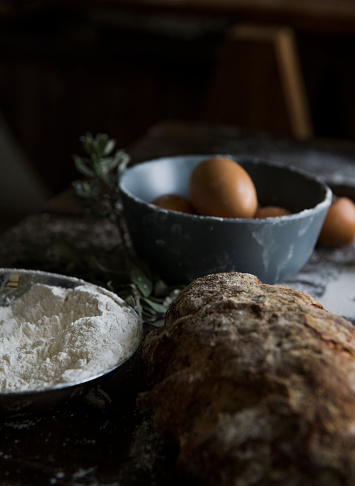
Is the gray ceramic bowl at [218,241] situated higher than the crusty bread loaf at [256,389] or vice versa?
the crusty bread loaf at [256,389]

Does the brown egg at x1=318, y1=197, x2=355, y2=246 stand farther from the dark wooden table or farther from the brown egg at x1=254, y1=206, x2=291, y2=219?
the brown egg at x1=254, y1=206, x2=291, y2=219

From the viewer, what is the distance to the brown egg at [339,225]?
117 centimetres

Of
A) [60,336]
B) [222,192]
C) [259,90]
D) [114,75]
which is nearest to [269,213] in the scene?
[222,192]

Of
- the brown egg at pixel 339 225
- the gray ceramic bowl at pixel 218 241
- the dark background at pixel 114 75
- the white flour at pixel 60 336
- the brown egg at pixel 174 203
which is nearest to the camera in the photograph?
the white flour at pixel 60 336

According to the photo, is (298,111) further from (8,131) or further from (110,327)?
(110,327)

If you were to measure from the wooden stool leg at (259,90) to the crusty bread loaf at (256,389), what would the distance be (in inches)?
87.4

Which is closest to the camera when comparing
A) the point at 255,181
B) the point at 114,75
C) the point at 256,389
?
the point at 256,389

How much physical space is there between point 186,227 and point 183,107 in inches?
103

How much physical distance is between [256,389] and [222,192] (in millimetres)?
483

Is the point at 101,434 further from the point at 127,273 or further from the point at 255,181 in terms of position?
the point at 255,181

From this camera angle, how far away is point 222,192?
952mm

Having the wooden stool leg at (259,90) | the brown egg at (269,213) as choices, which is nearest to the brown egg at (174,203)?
the brown egg at (269,213)

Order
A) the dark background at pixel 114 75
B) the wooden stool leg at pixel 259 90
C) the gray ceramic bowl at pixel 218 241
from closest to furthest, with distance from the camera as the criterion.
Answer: the gray ceramic bowl at pixel 218 241, the wooden stool leg at pixel 259 90, the dark background at pixel 114 75

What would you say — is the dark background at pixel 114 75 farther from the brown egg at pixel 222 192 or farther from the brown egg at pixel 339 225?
the brown egg at pixel 222 192
